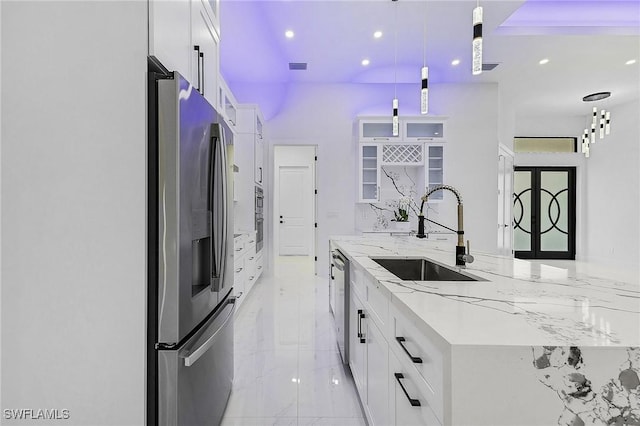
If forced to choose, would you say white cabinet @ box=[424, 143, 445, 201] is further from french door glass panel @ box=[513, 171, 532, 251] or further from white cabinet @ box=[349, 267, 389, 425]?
white cabinet @ box=[349, 267, 389, 425]

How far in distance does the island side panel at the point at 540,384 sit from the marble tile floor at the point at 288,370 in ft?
4.47

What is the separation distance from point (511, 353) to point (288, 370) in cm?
207

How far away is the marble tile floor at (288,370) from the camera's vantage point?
196 centimetres

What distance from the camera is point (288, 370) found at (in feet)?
8.20

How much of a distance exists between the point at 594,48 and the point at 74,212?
6402 mm

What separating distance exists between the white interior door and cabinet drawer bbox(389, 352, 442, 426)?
25.4 ft

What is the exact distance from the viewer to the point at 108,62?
1.26m

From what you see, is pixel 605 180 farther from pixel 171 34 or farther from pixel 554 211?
pixel 171 34

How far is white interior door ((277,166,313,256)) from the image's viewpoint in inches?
353

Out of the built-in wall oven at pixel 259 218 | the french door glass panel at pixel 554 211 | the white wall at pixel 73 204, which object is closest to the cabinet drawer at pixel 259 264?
the built-in wall oven at pixel 259 218

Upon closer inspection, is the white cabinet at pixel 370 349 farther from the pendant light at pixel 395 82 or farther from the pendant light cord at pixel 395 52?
the pendant light cord at pixel 395 52

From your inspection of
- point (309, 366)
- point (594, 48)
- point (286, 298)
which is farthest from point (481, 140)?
point (309, 366)

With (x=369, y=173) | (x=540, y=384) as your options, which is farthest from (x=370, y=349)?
(x=369, y=173)

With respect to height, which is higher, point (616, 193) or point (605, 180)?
point (605, 180)
